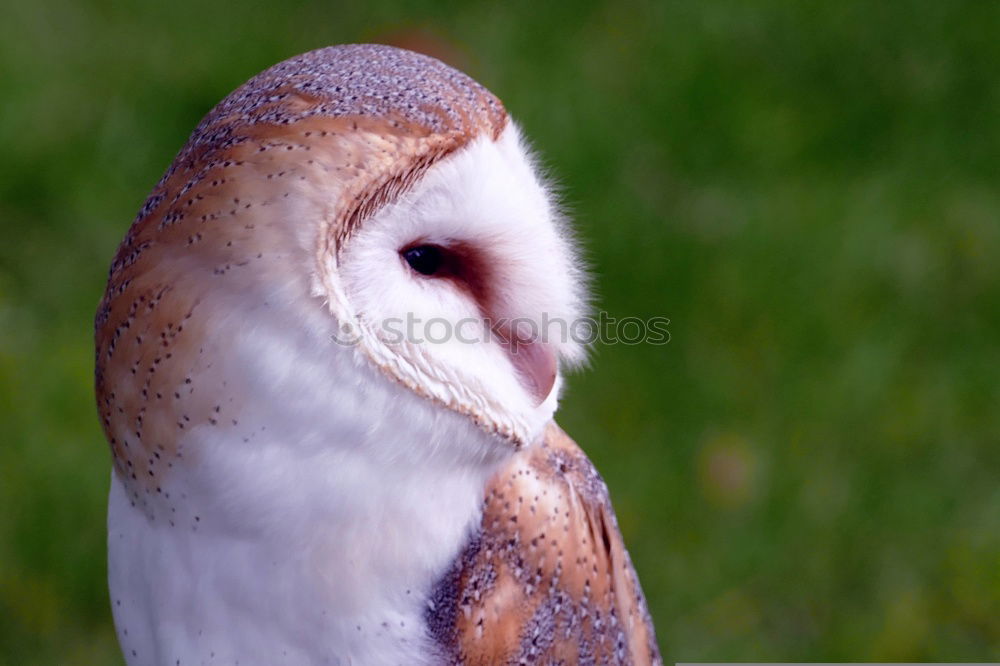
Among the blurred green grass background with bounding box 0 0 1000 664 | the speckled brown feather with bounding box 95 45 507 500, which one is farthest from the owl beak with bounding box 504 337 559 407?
the blurred green grass background with bounding box 0 0 1000 664

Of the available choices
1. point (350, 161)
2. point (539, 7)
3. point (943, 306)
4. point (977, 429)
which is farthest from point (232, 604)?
point (539, 7)

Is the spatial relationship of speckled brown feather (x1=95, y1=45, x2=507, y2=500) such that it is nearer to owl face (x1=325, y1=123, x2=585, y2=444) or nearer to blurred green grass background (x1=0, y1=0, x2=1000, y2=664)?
owl face (x1=325, y1=123, x2=585, y2=444)

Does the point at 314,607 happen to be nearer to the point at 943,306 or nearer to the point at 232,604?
the point at 232,604

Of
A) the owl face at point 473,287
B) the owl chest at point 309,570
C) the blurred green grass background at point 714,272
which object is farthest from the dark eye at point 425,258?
the blurred green grass background at point 714,272

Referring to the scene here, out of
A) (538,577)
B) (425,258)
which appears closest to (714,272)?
(538,577)

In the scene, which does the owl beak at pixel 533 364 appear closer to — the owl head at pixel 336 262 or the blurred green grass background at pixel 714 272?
the owl head at pixel 336 262
